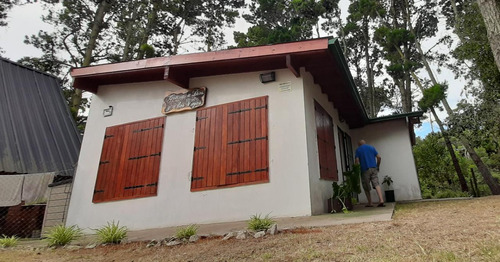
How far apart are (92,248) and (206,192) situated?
1868 millimetres

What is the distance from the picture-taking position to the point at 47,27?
12836mm

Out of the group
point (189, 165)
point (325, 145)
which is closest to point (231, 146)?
point (189, 165)

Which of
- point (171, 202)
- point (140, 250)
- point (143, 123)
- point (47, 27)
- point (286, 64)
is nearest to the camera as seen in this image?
→ point (140, 250)

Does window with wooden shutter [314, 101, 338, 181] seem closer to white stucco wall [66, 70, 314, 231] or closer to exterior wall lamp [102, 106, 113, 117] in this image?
white stucco wall [66, 70, 314, 231]

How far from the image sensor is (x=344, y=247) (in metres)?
2.04

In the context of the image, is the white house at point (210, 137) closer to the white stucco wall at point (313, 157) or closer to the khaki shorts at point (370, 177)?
the white stucco wall at point (313, 157)

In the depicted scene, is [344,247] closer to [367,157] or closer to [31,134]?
[367,157]

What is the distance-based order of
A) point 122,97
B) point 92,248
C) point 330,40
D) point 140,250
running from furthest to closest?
point 122,97
point 330,40
point 92,248
point 140,250

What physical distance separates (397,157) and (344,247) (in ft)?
24.9

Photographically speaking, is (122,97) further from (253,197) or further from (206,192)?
(253,197)

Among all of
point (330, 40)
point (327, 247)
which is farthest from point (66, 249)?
point (330, 40)

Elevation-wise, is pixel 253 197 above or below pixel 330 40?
below

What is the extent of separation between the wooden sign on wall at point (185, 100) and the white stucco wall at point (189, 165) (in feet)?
0.35

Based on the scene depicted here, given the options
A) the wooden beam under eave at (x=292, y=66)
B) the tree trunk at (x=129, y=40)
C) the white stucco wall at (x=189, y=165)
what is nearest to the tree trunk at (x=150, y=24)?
the tree trunk at (x=129, y=40)
